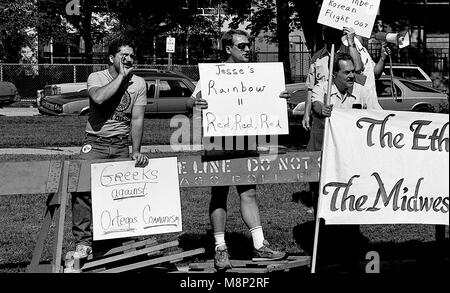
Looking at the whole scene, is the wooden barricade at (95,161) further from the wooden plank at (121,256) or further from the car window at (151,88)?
the car window at (151,88)

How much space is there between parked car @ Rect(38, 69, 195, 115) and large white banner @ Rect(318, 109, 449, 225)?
55.7 ft

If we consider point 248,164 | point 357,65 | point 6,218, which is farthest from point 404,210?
point 6,218

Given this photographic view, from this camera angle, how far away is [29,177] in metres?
6.65

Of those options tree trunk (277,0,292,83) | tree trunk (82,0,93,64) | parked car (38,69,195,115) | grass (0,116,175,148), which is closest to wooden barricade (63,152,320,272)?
grass (0,116,175,148)

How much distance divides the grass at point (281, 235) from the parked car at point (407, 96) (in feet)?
35.0

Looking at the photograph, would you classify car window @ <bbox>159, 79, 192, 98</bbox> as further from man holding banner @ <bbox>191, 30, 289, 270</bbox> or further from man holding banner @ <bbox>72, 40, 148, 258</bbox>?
man holding banner @ <bbox>72, 40, 148, 258</bbox>

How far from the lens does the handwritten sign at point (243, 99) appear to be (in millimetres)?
6938

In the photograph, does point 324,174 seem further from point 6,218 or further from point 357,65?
point 6,218

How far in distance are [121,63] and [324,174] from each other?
1732 mm

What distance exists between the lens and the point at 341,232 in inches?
322

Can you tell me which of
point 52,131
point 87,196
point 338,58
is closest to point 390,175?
point 338,58

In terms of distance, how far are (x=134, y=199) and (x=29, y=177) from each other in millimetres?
792

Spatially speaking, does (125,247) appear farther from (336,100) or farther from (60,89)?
(60,89)

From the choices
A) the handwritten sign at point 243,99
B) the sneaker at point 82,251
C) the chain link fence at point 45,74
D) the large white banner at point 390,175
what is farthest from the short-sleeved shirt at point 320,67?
the chain link fence at point 45,74
